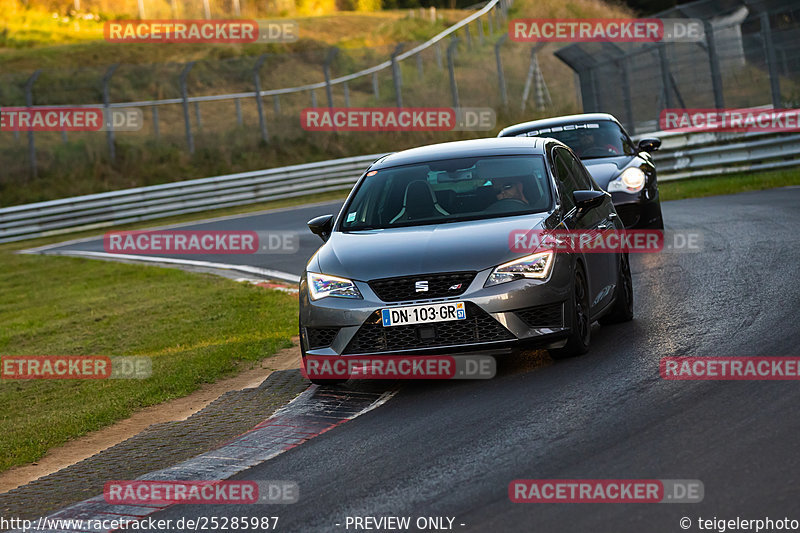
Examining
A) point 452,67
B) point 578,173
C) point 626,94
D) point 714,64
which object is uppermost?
point 452,67

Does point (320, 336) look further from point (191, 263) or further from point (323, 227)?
point (191, 263)

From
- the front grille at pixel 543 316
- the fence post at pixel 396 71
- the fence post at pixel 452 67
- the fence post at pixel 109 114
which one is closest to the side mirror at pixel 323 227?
the front grille at pixel 543 316

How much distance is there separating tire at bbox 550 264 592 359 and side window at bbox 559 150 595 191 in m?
1.60

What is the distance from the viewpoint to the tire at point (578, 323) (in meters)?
7.83

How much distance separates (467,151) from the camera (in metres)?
9.13

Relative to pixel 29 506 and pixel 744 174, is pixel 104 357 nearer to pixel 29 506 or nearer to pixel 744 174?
pixel 29 506

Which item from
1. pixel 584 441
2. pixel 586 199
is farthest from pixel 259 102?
pixel 584 441

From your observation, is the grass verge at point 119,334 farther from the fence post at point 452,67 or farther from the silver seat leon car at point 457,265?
the fence post at point 452,67

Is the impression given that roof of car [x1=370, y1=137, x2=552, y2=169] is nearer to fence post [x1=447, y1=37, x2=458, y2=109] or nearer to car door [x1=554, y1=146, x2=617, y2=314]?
car door [x1=554, y1=146, x2=617, y2=314]

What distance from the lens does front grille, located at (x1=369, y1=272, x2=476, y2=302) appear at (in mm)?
7449

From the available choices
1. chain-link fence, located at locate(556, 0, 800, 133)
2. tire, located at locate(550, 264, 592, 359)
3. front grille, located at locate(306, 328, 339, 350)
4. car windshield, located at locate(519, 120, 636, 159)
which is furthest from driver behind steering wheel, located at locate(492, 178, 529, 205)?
chain-link fence, located at locate(556, 0, 800, 133)

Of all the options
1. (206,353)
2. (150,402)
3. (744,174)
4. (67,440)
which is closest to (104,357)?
(206,353)

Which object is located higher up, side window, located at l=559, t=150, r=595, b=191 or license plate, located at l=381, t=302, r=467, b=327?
side window, located at l=559, t=150, r=595, b=191

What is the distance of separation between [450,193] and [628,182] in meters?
5.56
